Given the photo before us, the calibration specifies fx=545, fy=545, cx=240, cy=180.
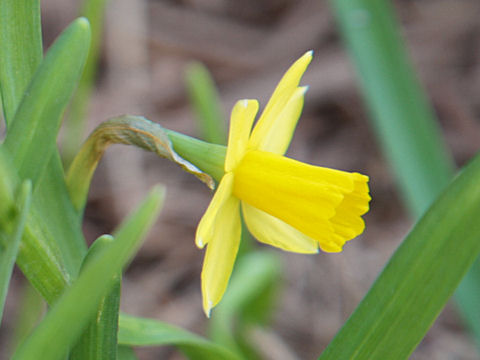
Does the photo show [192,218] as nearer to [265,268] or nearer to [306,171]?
[265,268]

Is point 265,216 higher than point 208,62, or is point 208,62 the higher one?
point 265,216

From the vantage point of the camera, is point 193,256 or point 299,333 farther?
point 193,256

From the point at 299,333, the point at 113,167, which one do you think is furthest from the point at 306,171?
the point at 113,167

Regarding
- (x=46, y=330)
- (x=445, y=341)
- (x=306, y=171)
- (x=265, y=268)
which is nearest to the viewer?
(x=46, y=330)

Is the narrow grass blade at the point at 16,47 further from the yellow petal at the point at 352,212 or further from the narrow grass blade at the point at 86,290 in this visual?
the yellow petal at the point at 352,212

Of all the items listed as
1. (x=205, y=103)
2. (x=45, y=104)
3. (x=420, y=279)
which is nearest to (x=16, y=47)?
(x=45, y=104)

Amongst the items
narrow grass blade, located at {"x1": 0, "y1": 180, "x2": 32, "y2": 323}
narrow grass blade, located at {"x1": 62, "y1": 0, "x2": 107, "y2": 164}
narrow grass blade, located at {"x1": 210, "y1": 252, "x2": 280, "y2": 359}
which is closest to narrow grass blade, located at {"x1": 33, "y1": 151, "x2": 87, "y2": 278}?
narrow grass blade, located at {"x1": 0, "y1": 180, "x2": 32, "y2": 323}

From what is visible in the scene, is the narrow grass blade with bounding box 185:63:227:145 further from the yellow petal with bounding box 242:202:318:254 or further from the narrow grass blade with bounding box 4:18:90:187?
the narrow grass blade with bounding box 4:18:90:187
